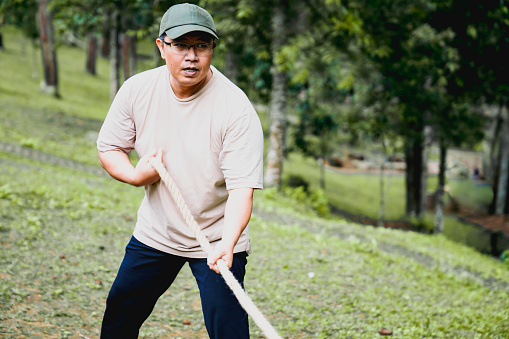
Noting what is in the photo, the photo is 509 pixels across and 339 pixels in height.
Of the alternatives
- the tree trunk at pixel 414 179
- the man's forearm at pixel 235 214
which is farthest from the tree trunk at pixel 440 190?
the man's forearm at pixel 235 214

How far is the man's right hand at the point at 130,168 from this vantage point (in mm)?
2500

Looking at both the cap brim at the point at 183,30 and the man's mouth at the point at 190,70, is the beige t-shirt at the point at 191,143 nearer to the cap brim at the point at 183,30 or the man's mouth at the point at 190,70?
the man's mouth at the point at 190,70

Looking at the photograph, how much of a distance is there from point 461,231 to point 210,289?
17.6m

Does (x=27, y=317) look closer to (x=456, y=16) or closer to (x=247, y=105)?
(x=247, y=105)

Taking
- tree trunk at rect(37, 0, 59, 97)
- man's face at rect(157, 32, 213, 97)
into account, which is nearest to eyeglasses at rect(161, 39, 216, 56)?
man's face at rect(157, 32, 213, 97)

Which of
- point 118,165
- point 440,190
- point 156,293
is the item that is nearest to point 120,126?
point 118,165

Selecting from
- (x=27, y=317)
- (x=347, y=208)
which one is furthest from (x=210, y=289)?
(x=347, y=208)

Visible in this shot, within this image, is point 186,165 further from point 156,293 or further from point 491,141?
point 491,141

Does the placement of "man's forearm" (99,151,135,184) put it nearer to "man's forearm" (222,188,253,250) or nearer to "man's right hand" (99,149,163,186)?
"man's right hand" (99,149,163,186)

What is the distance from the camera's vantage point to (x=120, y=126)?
265 cm

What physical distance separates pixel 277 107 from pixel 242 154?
35.5 feet

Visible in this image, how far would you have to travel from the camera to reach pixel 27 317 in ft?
13.4

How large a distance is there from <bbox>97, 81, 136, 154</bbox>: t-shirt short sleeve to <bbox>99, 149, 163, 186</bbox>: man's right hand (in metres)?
0.04

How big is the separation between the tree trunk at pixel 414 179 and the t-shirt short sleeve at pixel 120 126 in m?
16.0
